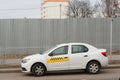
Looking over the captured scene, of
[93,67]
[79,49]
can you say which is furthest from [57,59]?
[93,67]

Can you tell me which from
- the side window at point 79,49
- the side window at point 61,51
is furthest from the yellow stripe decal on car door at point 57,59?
the side window at point 79,49

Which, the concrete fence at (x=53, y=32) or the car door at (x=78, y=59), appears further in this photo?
the concrete fence at (x=53, y=32)

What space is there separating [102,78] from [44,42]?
43.0ft

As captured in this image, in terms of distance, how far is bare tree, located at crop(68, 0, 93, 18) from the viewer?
239 feet

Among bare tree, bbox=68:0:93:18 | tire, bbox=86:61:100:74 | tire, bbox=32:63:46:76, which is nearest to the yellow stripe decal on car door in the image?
tire, bbox=32:63:46:76

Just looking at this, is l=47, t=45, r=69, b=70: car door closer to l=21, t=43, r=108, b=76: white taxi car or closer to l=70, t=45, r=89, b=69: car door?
l=21, t=43, r=108, b=76: white taxi car

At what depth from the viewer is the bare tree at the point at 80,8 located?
72.9 meters

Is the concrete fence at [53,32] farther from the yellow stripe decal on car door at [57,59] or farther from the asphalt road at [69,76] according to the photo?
the yellow stripe decal on car door at [57,59]

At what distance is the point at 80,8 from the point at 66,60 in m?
58.3

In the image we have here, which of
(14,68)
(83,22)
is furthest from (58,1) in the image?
(14,68)

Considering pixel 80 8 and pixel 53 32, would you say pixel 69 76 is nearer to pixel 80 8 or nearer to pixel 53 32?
pixel 53 32

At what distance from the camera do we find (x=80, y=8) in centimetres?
7400

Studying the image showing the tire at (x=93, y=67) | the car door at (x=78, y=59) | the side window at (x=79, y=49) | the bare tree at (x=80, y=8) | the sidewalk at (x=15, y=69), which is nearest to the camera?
the car door at (x=78, y=59)

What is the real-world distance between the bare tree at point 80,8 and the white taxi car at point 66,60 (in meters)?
55.8
